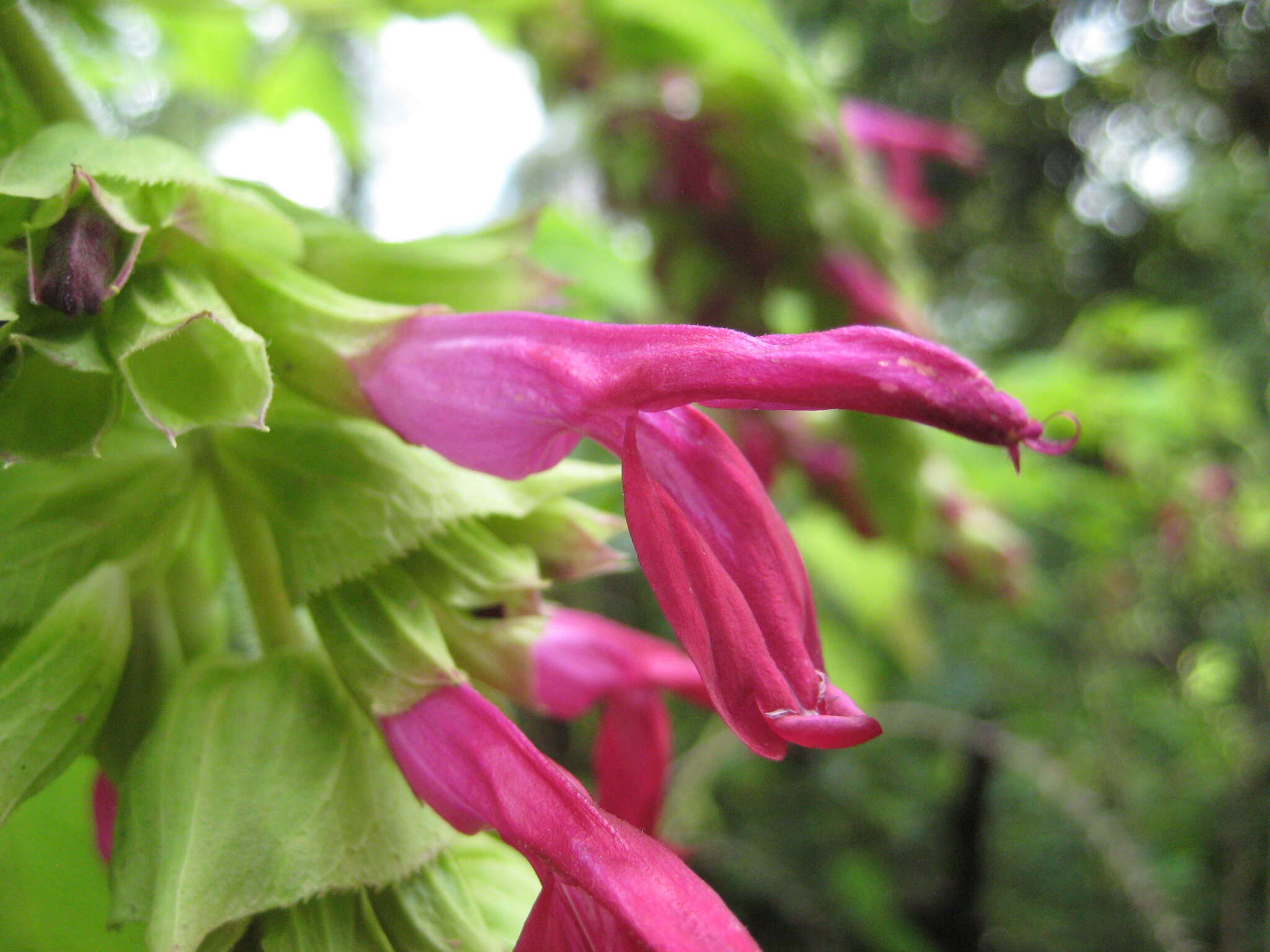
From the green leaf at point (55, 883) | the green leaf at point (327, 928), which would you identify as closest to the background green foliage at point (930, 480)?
the green leaf at point (55, 883)

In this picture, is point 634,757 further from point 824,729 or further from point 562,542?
point 824,729

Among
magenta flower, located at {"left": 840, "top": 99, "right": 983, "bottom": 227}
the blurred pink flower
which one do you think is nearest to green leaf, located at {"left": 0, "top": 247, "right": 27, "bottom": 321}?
the blurred pink flower

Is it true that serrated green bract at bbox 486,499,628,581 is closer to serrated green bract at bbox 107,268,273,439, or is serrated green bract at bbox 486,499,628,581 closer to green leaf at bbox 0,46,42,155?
serrated green bract at bbox 107,268,273,439

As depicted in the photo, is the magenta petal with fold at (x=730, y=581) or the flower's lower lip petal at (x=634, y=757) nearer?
the magenta petal with fold at (x=730, y=581)

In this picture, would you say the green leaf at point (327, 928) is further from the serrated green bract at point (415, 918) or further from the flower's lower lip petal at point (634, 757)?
the flower's lower lip petal at point (634, 757)

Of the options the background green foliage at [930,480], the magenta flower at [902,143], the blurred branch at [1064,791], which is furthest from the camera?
the blurred branch at [1064,791]
